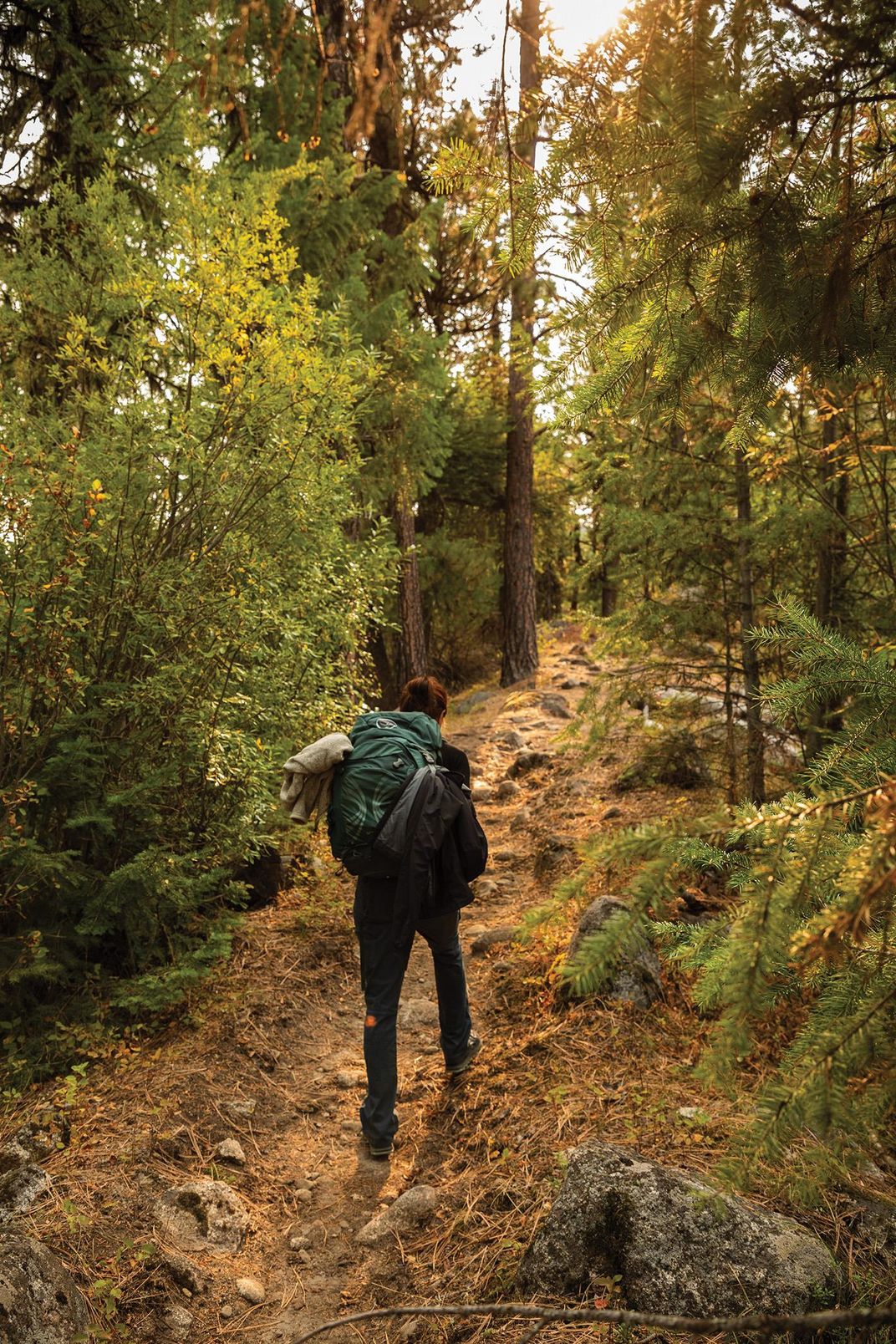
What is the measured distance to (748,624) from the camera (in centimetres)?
540

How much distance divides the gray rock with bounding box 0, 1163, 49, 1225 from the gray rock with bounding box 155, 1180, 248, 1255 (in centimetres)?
46

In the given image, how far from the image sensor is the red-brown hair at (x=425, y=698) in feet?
14.5

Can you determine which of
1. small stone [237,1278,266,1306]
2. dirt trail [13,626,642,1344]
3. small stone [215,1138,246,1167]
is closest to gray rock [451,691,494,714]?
dirt trail [13,626,642,1344]

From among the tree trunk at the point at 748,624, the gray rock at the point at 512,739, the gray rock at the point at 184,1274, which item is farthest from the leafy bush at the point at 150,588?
the gray rock at the point at 512,739

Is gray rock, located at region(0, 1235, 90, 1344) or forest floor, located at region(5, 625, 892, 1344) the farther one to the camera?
forest floor, located at region(5, 625, 892, 1344)

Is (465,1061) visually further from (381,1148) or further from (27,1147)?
→ (27,1147)

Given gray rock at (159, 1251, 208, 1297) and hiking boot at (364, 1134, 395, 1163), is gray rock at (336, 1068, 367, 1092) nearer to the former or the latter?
hiking boot at (364, 1134, 395, 1163)

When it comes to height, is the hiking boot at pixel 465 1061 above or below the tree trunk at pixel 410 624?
below

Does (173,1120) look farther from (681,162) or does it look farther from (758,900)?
(681,162)

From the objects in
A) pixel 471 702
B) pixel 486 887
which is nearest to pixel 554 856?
pixel 486 887

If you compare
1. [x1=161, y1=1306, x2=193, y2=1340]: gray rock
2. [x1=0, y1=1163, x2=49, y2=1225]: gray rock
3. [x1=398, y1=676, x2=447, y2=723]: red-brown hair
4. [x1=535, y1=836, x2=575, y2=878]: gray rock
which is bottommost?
[x1=161, y1=1306, x2=193, y2=1340]: gray rock

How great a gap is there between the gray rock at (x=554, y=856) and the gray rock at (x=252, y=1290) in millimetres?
3670

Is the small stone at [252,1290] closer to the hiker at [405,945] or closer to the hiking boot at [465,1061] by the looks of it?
the hiker at [405,945]

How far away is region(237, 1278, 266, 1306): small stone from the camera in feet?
9.64
